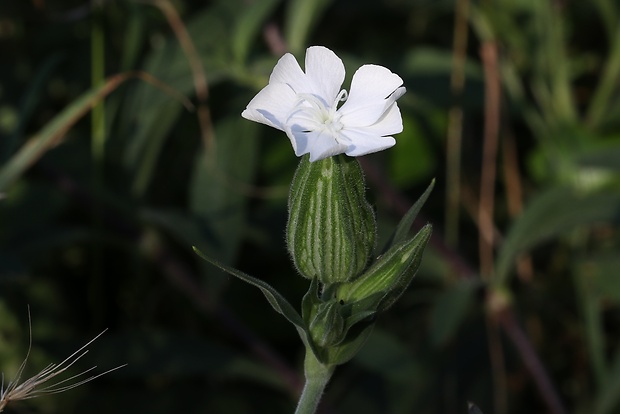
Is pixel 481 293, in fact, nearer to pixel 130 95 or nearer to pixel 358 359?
pixel 358 359

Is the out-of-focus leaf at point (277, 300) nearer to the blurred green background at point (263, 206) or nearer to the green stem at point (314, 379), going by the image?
the green stem at point (314, 379)

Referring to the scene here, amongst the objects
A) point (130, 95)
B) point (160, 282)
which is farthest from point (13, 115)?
point (160, 282)

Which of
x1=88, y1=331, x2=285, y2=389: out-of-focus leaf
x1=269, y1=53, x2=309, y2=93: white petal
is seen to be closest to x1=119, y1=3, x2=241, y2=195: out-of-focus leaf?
x1=88, y1=331, x2=285, y2=389: out-of-focus leaf

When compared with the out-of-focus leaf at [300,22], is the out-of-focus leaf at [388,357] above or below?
below

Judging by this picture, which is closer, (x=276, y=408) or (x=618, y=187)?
(x=276, y=408)

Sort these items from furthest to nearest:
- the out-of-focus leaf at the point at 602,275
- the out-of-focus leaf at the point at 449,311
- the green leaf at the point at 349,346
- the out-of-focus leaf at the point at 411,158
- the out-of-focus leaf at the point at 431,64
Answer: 1. the out-of-focus leaf at the point at 411,158
2. the out-of-focus leaf at the point at 431,64
3. the out-of-focus leaf at the point at 602,275
4. the out-of-focus leaf at the point at 449,311
5. the green leaf at the point at 349,346

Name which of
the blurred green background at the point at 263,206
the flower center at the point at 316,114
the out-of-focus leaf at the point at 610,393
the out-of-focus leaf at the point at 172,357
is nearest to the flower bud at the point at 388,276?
the flower center at the point at 316,114

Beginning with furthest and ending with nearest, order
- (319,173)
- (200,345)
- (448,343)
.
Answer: (448,343)
(200,345)
(319,173)

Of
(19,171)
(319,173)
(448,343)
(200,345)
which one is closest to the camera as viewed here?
(319,173)
